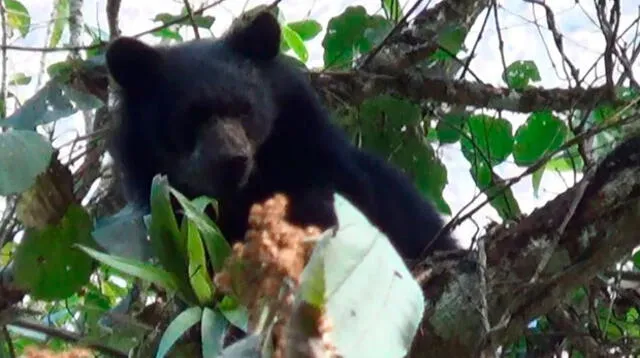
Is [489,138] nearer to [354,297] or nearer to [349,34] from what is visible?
[349,34]

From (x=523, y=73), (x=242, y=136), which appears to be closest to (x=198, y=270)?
(x=242, y=136)

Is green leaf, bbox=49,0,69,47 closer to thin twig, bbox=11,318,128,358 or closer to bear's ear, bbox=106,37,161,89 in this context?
bear's ear, bbox=106,37,161,89

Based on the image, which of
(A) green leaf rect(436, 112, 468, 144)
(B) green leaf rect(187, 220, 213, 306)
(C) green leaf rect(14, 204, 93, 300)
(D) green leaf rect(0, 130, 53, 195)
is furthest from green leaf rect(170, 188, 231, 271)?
(A) green leaf rect(436, 112, 468, 144)

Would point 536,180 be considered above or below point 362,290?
below

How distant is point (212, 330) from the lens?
1.71 meters

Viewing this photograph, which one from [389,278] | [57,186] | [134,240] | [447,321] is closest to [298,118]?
[57,186]

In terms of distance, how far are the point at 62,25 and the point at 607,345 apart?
196 cm

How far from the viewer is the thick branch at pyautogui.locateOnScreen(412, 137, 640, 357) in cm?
176

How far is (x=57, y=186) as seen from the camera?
269 cm

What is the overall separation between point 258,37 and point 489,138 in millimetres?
681

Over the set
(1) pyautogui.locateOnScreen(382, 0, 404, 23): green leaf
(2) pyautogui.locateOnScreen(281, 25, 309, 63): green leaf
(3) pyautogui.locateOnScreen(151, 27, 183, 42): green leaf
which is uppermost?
(1) pyautogui.locateOnScreen(382, 0, 404, 23): green leaf

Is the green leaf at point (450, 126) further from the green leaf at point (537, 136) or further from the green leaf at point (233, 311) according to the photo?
the green leaf at point (233, 311)

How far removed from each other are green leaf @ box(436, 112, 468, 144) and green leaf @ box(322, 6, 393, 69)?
283 millimetres

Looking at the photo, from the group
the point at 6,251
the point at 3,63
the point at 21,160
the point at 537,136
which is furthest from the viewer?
the point at 6,251
